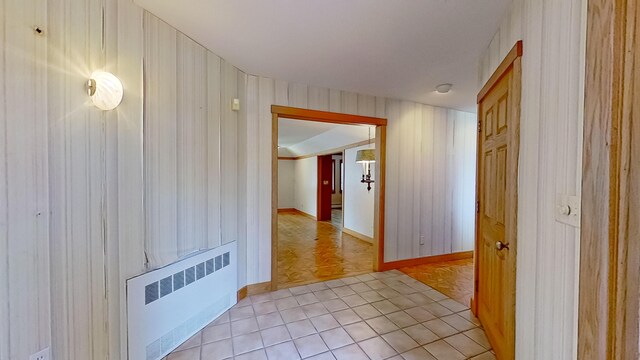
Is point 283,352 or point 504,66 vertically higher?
point 504,66

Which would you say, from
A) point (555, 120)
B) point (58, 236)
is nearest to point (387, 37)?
point (555, 120)

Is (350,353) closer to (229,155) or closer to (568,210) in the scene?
(568,210)

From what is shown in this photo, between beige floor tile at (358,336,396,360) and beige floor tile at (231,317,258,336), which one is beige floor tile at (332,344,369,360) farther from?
beige floor tile at (231,317,258,336)

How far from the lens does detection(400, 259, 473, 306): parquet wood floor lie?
2816 mm

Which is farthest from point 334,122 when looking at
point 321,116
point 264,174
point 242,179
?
point 242,179

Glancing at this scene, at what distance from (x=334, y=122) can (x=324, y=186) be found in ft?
14.2

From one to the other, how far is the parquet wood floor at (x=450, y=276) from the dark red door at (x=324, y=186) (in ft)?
13.4

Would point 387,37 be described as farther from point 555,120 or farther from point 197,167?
point 197,167

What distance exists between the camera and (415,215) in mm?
3646

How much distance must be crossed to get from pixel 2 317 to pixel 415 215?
3725 mm

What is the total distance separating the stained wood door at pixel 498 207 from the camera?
146 cm

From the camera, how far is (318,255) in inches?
166

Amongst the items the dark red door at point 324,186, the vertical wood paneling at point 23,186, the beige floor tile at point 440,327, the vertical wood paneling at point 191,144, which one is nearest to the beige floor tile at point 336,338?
the beige floor tile at point 440,327

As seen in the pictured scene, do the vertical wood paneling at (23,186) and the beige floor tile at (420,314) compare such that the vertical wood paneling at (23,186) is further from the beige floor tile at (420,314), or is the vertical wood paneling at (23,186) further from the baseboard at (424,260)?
the baseboard at (424,260)
